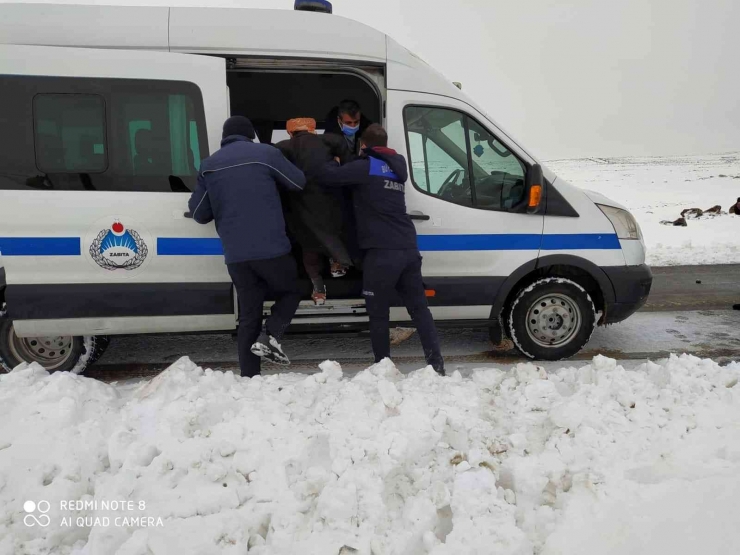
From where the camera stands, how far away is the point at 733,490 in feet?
7.73

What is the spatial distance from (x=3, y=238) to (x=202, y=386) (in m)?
2.00

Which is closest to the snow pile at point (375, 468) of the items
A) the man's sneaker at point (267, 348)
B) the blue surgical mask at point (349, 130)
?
the man's sneaker at point (267, 348)

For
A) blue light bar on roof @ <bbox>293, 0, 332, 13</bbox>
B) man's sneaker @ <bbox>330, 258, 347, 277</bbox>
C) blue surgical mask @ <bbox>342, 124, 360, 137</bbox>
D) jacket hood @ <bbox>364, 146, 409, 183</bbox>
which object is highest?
blue light bar on roof @ <bbox>293, 0, 332, 13</bbox>

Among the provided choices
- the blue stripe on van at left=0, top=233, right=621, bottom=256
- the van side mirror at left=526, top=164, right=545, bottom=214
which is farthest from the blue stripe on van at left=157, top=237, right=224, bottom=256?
the van side mirror at left=526, top=164, right=545, bottom=214

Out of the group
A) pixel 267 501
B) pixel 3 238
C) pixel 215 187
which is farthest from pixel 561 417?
pixel 3 238

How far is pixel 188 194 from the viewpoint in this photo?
4.05 m

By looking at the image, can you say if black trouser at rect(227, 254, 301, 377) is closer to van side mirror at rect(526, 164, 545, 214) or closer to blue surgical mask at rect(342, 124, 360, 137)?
blue surgical mask at rect(342, 124, 360, 137)

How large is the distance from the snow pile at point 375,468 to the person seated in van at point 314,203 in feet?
4.42

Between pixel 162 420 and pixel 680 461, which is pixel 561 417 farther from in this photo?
pixel 162 420

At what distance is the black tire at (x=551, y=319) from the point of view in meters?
4.59

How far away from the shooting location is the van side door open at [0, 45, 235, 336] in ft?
12.7

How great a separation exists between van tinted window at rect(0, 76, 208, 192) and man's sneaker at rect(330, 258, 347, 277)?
1.23 meters

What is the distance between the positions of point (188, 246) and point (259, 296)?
666 mm

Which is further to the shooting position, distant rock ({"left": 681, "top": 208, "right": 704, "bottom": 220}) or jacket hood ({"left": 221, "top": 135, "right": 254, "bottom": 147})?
distant rock ({"left": 681, "top": 208, "right": 704, "bottom": 220})
